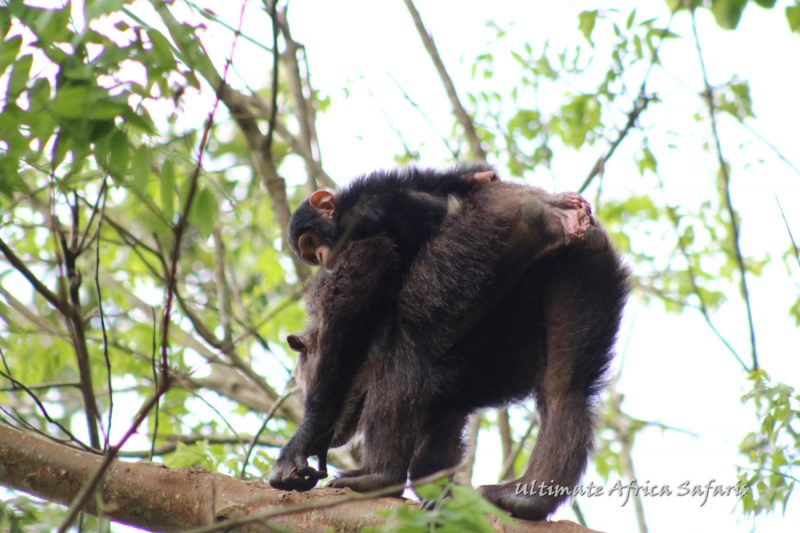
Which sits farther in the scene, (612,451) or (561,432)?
(612,451)

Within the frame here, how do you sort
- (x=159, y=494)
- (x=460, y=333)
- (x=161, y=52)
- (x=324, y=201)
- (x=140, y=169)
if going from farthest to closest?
(x=324, y=201) < (x=460, y=333) < (x=159, y=494) < (x=140, y=169) < (x=161, y=52)

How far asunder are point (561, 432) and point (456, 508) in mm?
1980

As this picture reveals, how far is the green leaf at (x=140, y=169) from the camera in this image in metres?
3.60

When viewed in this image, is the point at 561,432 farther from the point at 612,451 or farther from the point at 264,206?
the point at 612,451

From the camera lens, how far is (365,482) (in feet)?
15.1

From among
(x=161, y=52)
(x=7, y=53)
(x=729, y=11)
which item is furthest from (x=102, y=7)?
(x=729, y=11)

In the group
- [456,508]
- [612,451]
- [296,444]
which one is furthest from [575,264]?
[612,451]

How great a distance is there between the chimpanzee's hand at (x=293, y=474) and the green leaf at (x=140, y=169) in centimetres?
174

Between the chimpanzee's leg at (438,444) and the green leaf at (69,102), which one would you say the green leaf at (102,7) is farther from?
the chimpanzee's leg at (438,444)

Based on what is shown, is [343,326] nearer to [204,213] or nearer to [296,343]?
[296,343]

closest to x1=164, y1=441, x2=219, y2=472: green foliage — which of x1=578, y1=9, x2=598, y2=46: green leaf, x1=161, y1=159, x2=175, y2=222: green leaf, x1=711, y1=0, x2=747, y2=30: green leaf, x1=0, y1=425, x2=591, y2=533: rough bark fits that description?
x1=0, y1=425, x2=591, y2=533: rough bark

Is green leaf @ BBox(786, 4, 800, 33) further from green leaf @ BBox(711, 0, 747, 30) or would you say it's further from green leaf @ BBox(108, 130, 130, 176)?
green leaf @ BBox(108, 130, 130, 176)

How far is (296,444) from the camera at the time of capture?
4.80 meters

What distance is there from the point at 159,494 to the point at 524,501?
5.48 feet
